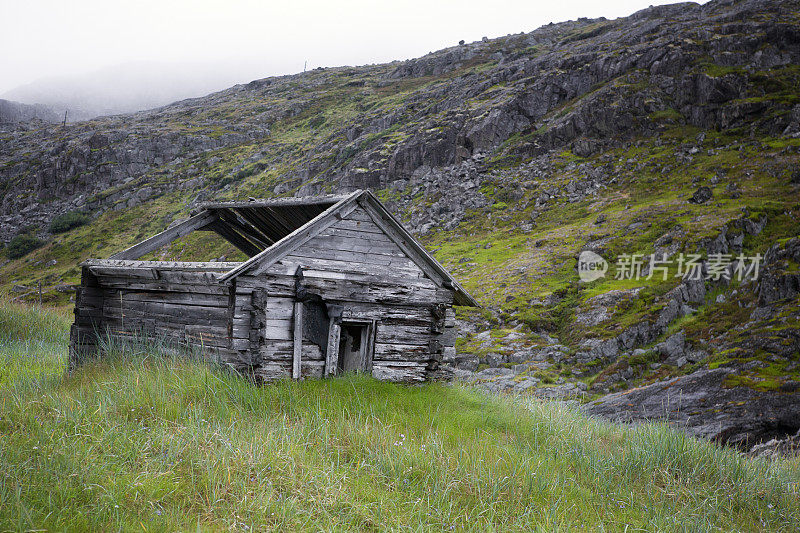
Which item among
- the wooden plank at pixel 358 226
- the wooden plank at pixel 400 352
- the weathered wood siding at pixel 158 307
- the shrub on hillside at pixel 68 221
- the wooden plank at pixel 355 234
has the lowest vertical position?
the shrub on hillside at pixel 68 221

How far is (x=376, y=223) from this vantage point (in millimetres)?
10078

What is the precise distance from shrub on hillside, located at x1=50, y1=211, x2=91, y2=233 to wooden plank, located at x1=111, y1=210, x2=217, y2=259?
7315cm

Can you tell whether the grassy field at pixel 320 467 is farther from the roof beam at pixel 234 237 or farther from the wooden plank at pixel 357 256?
the roof beam at pixel 234 237

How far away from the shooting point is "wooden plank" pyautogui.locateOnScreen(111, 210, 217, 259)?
10.9 m

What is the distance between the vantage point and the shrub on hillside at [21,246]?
63.8m

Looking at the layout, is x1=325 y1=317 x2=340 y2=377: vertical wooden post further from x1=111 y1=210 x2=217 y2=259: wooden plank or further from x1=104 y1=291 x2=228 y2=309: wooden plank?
x1=111 y1=210 x2=217 y2=259: wooden plank

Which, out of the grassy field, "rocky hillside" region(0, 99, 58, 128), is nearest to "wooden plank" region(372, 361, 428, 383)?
the grassy field

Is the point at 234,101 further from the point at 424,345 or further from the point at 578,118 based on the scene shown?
the point at 424,345

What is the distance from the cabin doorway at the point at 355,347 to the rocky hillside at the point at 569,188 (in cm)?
700

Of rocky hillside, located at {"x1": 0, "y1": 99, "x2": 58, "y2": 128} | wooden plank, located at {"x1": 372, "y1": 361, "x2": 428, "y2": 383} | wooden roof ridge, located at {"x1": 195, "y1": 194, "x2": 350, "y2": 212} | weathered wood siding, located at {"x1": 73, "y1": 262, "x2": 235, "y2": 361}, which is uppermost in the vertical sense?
rocky hillside, located at {"x1": 0, "y1": 99, "x2": 58, "y2": 128}

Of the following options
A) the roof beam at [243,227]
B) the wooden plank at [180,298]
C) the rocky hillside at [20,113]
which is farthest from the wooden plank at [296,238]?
the rocky hillside at [20,113]

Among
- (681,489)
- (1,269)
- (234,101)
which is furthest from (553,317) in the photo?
(234,101)

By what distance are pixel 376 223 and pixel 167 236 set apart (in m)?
5.31

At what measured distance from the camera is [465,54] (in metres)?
105
